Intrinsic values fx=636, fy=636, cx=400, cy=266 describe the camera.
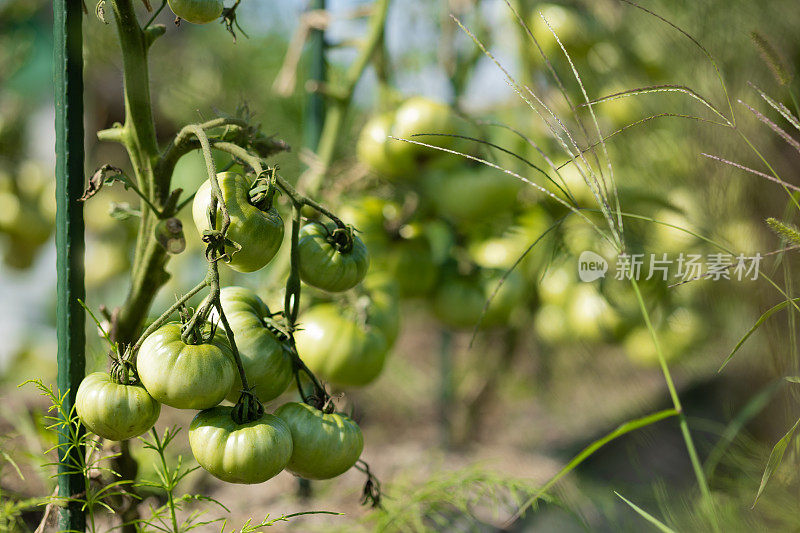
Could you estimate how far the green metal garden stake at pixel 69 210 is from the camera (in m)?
0.30

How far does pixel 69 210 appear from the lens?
300 mm

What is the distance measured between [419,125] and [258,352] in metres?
0.37

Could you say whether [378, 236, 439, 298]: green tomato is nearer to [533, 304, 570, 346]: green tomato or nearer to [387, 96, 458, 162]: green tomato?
[387, 96, 458, 162]: green tomato

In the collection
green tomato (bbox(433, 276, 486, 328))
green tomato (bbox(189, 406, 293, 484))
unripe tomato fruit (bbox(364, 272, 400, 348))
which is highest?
green tomato (bbox(189, 406, 293, 484))

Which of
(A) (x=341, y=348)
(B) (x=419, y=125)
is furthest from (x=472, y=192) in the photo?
(A) (x=341, y=348)

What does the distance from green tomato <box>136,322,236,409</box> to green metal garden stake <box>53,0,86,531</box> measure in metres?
0.08

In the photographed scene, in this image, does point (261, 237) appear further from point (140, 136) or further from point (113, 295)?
point (113, 295)

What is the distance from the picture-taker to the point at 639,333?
78cm

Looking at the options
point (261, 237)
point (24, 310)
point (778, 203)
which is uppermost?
point (261, 237)

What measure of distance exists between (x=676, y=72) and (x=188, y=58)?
89 cm

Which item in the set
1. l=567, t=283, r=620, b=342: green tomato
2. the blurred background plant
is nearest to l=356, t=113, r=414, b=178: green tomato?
the blurred background plant

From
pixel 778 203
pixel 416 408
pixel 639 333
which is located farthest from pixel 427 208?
pixel 416 408

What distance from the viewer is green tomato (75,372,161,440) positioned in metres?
0.24

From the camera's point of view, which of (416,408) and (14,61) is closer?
(14,61)
